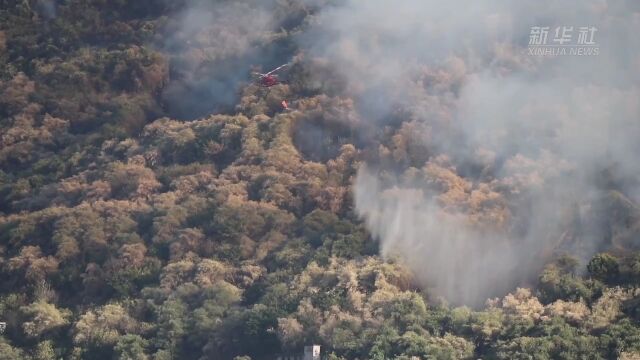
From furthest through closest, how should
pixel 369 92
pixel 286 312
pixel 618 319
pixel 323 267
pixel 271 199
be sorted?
pixel 369 92 → pixel 271 199 → pixel 323 267 → pixel 286 312 → pixel 618 319

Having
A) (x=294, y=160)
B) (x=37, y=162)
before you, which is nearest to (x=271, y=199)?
(x=294, y=160)

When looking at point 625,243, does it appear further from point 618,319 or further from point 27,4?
point 27,4

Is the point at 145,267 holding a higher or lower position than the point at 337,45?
lower
